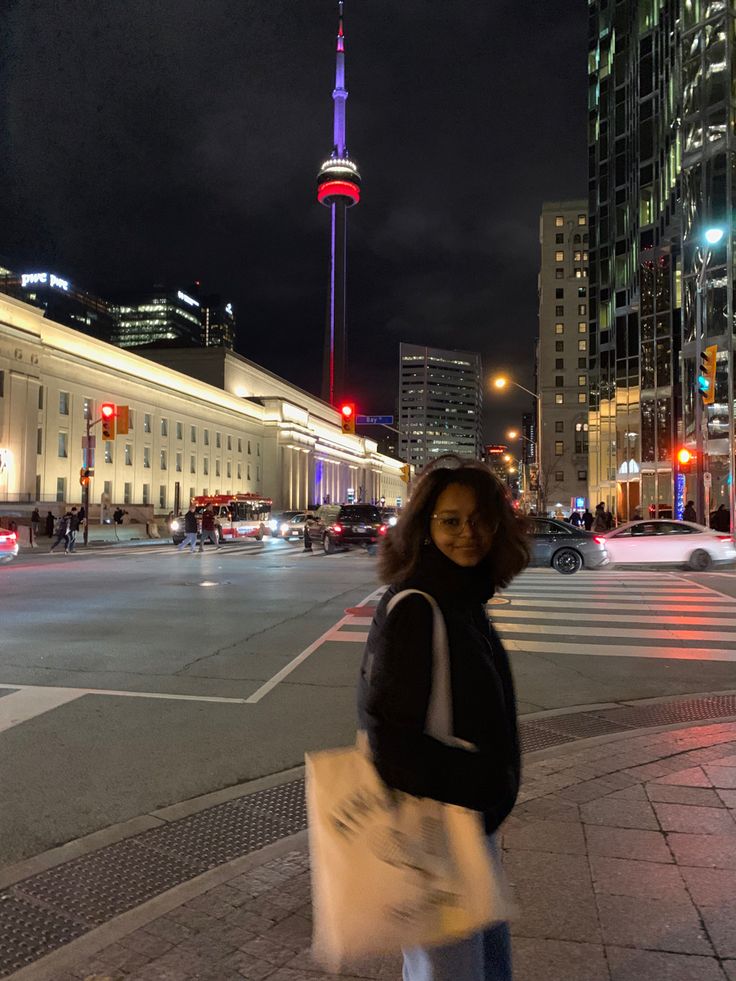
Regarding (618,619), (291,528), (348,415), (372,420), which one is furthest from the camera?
(372,420)

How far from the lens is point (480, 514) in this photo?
2211 millimetres

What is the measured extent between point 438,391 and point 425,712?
619 ft

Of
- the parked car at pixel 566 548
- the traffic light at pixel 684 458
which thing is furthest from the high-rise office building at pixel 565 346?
the parked car at pixel 566 548

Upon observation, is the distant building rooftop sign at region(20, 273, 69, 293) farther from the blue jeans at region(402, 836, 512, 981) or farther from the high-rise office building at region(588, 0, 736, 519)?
the blue jeans at region(402, 836, 512, 981)

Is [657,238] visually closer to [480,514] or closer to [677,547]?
[677,547]

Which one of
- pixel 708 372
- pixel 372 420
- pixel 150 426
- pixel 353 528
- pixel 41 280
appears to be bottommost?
pixel 353 528

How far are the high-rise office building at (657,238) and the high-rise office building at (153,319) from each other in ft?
369

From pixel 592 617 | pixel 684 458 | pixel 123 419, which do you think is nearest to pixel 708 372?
pixel 684 458

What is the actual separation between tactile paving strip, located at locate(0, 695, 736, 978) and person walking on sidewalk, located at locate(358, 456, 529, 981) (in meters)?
1.83

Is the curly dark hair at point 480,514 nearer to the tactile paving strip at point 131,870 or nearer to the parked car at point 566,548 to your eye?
the tactile paving strip at point 131,870

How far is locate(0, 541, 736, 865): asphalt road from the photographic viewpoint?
4938 millimetres

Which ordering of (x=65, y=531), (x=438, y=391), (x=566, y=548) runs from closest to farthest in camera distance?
(x=566, y=548)
(x=65, y=531)
(x=438, y=391)

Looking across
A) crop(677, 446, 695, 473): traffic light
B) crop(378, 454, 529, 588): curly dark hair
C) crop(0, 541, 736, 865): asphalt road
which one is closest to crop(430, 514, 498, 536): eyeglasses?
crop(378, 454, 529, 588): curly dark hair

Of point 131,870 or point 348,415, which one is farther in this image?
point 348,415
